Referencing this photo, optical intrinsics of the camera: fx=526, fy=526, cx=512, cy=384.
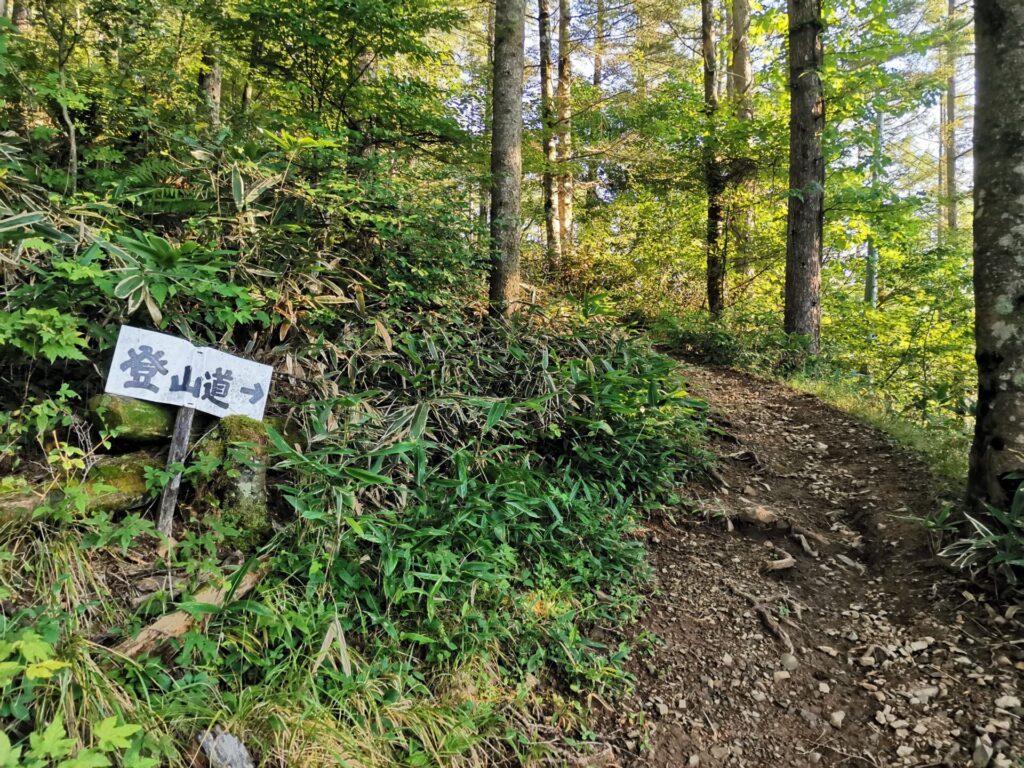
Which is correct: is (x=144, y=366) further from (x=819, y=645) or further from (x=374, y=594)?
(x=819, y=645)

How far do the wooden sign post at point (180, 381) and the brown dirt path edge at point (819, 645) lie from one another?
2.04 metres

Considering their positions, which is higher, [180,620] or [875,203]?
[875,203]

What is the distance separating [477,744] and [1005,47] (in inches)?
156

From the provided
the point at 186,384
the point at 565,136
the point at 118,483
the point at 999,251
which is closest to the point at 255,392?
the point at 186,384

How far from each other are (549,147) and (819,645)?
26.4 feet

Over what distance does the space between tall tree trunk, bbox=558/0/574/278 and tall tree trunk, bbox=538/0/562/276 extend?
11 cm

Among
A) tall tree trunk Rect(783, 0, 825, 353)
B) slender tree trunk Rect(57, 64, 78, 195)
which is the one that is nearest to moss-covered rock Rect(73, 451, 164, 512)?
slender tree trunk Rect(57, 64, 78, 195)

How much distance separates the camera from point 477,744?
1.87 meters

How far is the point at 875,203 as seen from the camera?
6301mm

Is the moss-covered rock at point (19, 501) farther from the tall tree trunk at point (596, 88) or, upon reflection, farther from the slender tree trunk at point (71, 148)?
the tall tree trunk at point (596, 88)

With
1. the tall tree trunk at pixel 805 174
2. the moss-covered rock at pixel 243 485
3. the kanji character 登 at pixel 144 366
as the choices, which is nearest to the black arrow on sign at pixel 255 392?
the moss-covered rock at pixel 243 485

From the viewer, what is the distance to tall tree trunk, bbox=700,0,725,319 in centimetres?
770

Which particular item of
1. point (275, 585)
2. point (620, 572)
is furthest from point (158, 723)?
point (620, 572)

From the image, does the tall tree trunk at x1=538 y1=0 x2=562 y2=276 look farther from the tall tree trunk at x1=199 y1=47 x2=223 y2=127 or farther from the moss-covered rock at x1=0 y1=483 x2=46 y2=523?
the moss-covered rock at x1=0 y1=483 x2=46 y2=523
